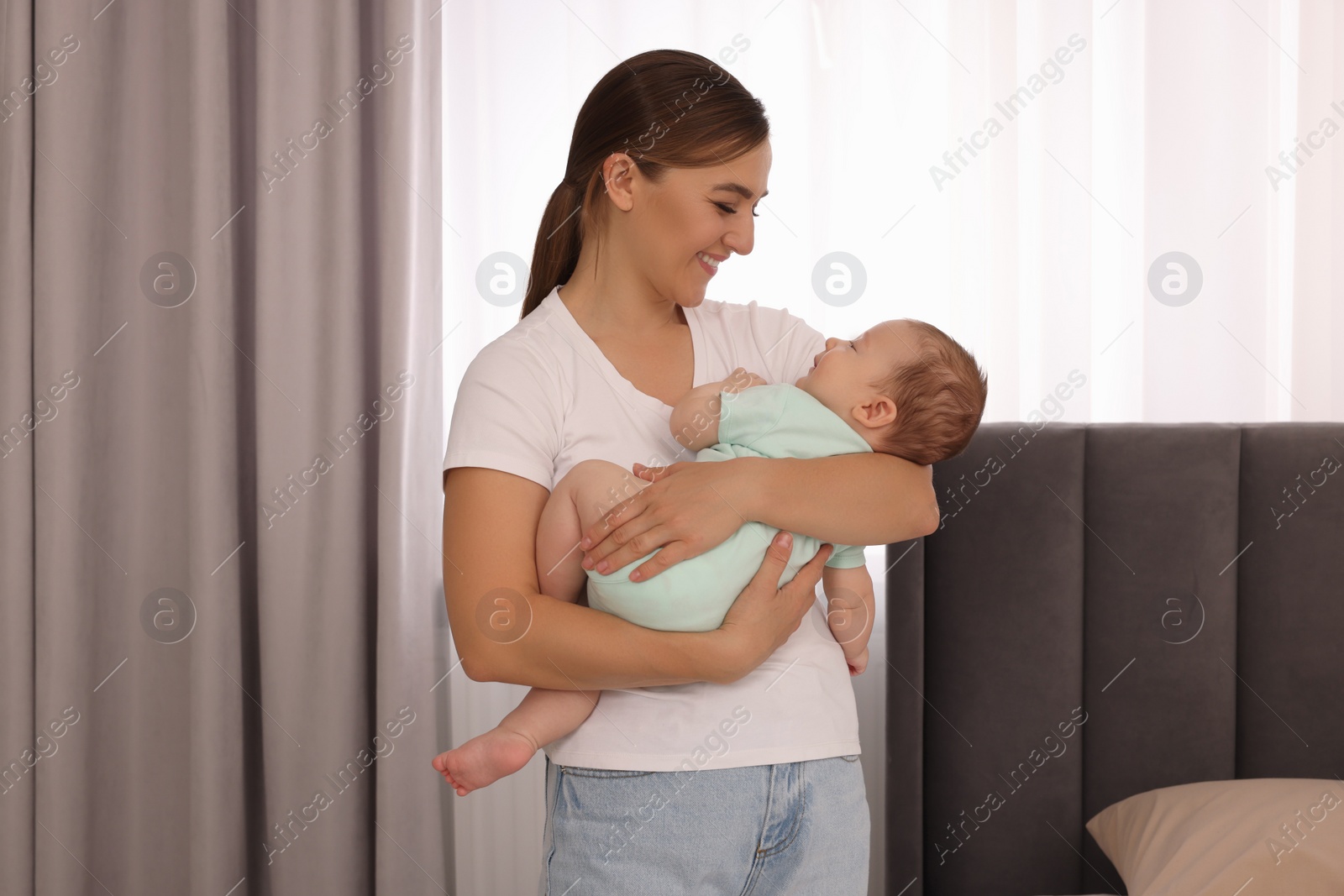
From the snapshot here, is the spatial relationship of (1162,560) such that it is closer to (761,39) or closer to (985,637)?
(985,637)

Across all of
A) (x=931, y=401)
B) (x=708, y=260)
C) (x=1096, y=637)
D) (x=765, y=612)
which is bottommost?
(x=1096, y=637)

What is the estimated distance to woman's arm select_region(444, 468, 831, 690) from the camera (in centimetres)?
97

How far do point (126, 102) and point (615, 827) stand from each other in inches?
76.4

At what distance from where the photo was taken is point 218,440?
2.00m

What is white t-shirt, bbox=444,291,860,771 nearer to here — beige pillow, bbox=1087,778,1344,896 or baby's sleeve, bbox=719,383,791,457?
baby's sleeve, bbox=719,383,791,457

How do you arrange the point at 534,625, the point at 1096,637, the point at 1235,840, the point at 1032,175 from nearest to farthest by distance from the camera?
the point at 534,625 → the point at 1235,840 → the point at 1096,637 → the point at 1032,175

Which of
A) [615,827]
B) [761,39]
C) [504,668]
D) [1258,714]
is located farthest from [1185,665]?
[761,39]

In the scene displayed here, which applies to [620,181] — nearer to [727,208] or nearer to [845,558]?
[727,208]

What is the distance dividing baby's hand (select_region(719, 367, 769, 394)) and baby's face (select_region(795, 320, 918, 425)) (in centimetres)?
7

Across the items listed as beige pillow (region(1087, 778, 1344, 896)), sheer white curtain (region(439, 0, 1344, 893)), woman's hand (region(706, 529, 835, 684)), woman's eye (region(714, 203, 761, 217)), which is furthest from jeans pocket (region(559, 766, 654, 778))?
sheer white curtain (region(439, 0, 1344, 893))

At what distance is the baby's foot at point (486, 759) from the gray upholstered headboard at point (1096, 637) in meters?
0.95

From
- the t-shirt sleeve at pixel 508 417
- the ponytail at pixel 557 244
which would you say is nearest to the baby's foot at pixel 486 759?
the t-shirt sleeve at pixel 508 417

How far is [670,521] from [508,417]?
215mm

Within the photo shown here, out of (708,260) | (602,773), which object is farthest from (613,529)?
(708,260)
